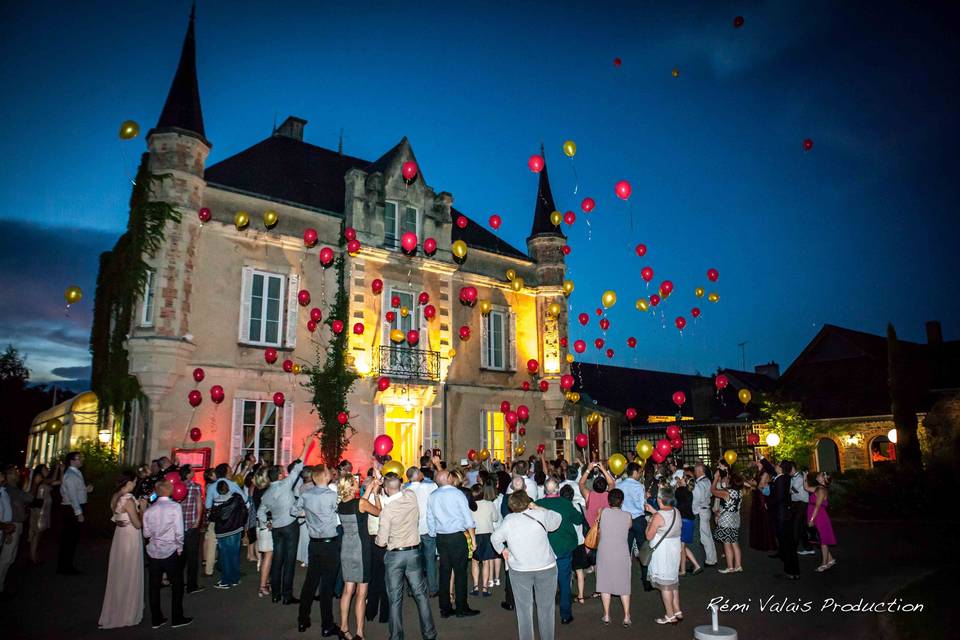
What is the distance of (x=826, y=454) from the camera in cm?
2706

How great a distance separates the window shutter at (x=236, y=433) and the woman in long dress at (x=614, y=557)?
11.0 metres

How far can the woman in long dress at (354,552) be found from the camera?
6906 mm

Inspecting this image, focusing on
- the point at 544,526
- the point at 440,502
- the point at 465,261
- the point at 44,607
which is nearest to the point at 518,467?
the point at 440,502

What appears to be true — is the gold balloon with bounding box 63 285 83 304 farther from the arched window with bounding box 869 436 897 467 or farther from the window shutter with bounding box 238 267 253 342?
the arched window with bounding box 869 436 897 467

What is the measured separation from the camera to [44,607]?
27.5ft

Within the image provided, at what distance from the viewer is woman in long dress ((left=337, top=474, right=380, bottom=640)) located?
6.91m

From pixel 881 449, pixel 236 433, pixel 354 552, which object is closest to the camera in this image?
pixel 354 552

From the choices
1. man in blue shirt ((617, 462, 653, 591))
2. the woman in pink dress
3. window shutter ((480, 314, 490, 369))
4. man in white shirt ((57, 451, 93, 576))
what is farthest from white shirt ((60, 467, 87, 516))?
the woman in pink dress

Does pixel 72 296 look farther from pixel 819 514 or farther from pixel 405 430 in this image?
pixel 819 514

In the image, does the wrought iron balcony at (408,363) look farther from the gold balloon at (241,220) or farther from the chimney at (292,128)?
the chimney at (292,128)

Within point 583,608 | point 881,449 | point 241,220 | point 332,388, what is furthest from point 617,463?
point 881,449

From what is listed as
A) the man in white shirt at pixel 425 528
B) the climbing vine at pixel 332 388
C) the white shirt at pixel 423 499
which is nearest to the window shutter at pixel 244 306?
the climbing vine at pixel 332 388

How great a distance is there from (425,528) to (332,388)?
916 cm

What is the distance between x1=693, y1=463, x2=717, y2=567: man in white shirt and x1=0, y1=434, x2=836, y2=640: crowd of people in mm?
23
